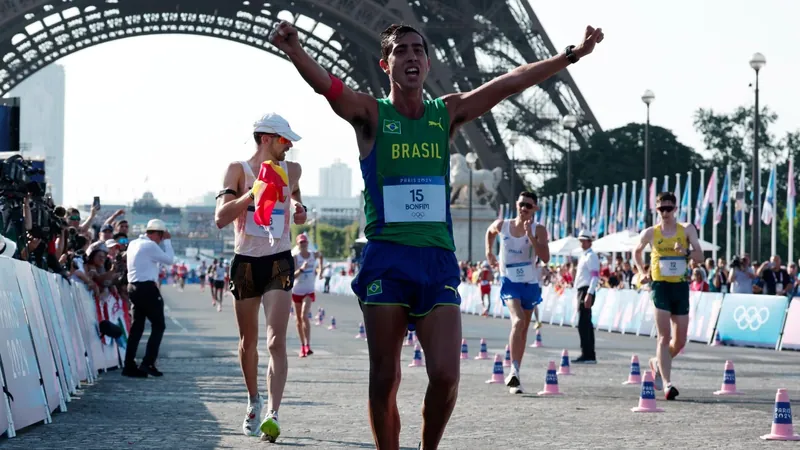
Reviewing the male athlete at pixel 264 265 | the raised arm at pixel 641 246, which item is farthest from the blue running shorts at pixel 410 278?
the raised arm at pixel 641 246

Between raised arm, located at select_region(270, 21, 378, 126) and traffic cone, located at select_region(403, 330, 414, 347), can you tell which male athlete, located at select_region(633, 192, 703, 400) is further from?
traffic cone, located at select_region(403, 330, 414, 347)

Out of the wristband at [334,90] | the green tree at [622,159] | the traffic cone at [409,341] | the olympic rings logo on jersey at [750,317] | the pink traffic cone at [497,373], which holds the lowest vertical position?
the traffic cone at [409,341]

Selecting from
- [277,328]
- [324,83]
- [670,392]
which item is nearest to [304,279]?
[670,392]

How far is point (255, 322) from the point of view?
30.7 feet

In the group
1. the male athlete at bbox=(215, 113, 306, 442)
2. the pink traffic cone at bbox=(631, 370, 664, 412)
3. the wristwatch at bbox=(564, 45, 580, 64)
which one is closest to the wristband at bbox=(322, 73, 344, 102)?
the wristwatch at bbox=(564, 45, 580, 64)

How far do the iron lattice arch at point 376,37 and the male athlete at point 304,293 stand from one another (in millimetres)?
31970

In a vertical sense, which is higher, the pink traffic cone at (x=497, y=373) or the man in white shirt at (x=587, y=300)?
the man in white shirt at (x=587, y=300)

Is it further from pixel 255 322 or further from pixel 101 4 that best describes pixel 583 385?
pixel 101 4

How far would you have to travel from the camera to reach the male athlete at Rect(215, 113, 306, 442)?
30.0ft

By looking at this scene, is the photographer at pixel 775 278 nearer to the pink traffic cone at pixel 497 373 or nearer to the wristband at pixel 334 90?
the pink traffic cone at pixel 497 373

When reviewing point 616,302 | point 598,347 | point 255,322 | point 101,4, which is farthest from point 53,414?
point 101,4

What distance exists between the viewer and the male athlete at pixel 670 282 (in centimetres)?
1253

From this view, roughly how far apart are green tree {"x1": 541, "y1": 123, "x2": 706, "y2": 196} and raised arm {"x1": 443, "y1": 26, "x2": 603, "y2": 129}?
186 ft

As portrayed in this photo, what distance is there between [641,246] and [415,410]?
2.97 metres
